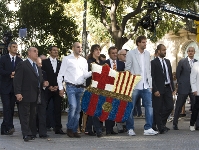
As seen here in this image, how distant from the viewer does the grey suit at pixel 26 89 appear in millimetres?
12945

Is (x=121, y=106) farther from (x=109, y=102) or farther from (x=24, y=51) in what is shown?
(x=24, y=51)

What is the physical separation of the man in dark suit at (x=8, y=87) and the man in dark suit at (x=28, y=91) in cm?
91

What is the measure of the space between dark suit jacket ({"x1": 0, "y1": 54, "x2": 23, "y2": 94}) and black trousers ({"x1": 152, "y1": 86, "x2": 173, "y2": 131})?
3.02 m

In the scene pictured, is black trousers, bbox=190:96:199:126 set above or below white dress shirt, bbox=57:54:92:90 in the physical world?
below

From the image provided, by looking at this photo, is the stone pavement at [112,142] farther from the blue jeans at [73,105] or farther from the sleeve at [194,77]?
the sleeve at [194,77]

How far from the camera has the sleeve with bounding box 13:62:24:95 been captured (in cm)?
1291

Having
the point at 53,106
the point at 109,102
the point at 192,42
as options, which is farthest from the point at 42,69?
the point at 192,42

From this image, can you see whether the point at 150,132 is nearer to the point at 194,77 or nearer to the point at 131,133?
the point at 131,133

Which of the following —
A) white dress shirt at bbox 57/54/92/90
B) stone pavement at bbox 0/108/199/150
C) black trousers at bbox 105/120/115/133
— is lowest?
stone pavement at bbox 0/108/199/150

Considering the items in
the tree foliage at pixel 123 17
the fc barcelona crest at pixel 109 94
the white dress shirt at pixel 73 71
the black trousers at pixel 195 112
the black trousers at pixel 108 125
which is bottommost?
the black trousers at pixel 108 125

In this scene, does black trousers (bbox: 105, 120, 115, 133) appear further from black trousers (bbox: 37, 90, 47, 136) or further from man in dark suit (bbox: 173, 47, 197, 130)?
man in dark suit (bbox: 173, 47, 197, 130)

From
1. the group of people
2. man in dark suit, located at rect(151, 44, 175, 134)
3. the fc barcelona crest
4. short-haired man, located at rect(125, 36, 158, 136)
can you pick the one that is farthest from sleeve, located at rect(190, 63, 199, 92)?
the fc barcelona crest

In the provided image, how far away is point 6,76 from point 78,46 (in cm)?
167

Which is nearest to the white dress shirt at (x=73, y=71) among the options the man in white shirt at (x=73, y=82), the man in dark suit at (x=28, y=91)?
the man in white shirt at (x=73, y=82)
